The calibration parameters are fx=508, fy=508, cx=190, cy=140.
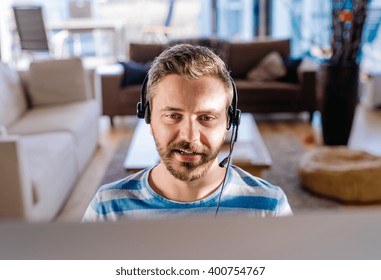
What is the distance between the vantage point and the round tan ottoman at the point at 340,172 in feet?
5.83

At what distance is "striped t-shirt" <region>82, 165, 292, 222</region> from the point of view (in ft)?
1.38

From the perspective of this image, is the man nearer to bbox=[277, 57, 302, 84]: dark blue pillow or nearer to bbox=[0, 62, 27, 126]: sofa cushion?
bbox=[0, 62, 27, 126]: sofa cushion

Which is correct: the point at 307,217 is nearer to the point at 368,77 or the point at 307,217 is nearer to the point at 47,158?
the point at 47,158

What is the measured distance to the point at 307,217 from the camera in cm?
36

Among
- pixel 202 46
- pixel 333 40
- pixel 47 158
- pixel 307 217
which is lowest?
pixel 47 158

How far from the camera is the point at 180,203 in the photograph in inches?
16.7

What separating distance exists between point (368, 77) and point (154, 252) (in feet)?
12.5

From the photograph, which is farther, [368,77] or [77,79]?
[368,77]

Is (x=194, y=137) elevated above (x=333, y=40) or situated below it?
above

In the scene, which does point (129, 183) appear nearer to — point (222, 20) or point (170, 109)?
point (170, 109)

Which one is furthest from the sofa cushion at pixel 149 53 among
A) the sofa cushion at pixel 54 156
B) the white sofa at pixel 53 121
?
the sofa cushion at pixel 54 156

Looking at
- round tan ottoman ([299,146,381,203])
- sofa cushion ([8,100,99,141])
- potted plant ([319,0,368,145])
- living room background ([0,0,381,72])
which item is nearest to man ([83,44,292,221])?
living room background ([0,0,381,72])

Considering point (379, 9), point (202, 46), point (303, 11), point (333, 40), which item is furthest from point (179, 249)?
point (303, 11)

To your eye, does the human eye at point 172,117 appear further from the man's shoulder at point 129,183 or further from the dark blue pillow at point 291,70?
the dark blue pillow at point 291,70
